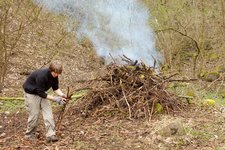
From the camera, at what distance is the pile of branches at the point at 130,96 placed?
8.31m

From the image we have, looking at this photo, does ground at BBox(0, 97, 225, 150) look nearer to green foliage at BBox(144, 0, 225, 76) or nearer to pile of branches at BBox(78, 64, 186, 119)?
pile of branches at BBox(78, 64, 186, 119)

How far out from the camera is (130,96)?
8523 mm

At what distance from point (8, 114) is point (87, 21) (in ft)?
46.5

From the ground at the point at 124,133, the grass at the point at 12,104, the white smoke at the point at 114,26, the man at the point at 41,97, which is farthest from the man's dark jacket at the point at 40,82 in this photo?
the white smoke at the point at 114,26

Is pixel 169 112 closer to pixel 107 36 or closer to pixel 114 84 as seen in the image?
pixel 114 84

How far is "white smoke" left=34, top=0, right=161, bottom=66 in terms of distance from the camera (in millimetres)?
19156

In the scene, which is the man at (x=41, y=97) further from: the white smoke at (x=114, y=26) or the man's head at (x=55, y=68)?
the white smoke at (x=114, y=26)

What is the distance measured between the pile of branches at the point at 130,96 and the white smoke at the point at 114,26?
8580mm

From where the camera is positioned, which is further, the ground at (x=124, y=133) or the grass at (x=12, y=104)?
the grass at (x=12, y=104)

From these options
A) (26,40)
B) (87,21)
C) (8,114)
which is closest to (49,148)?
(8,114)

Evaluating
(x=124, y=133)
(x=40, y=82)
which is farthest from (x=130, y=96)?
(x=40, y=82)

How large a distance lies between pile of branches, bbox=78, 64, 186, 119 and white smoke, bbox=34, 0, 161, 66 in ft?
28.1

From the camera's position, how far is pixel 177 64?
2016cm

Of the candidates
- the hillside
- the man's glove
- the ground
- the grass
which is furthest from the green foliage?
the man's glove
